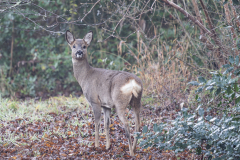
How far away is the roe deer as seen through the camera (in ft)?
13.1

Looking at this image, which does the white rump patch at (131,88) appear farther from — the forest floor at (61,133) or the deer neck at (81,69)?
the deer neck at (81,69)

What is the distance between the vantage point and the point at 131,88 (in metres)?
3.98

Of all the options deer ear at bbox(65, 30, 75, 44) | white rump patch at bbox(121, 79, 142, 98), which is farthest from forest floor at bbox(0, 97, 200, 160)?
deer ear at bbox(65, 30, 75, 44)

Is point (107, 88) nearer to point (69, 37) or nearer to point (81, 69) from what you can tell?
point (81, 69)

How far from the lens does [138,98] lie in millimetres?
4078

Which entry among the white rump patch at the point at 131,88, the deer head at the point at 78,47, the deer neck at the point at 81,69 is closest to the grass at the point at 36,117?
the deer neck at the point at 81,69

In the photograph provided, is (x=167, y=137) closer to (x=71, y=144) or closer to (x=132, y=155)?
(x=132, y=155)

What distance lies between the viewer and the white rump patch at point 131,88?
13.0ft

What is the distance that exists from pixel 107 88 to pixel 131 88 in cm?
46

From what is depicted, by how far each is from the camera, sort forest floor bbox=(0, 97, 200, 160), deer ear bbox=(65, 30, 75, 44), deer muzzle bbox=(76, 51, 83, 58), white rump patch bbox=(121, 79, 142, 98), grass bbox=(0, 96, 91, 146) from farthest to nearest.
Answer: grass bbox=(0, 96, 91, 146) → deer ear bbox=(65, 30, 75, 44) → deer muzzle bbox=(76, 51, 83, 58) → forest floor bbox=(0, 97, 200, 160) → white rump patch bbox=(121, 79, 142, 98)

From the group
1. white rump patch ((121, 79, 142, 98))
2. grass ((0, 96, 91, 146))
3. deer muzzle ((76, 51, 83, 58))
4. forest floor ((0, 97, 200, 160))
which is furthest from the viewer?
grass ((0, 96, 91, 146))

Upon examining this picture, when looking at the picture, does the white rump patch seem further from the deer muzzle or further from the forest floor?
the deer muzzle

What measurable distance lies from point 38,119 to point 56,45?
4.17 meters

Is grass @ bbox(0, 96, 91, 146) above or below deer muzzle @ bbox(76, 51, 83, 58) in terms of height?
below
